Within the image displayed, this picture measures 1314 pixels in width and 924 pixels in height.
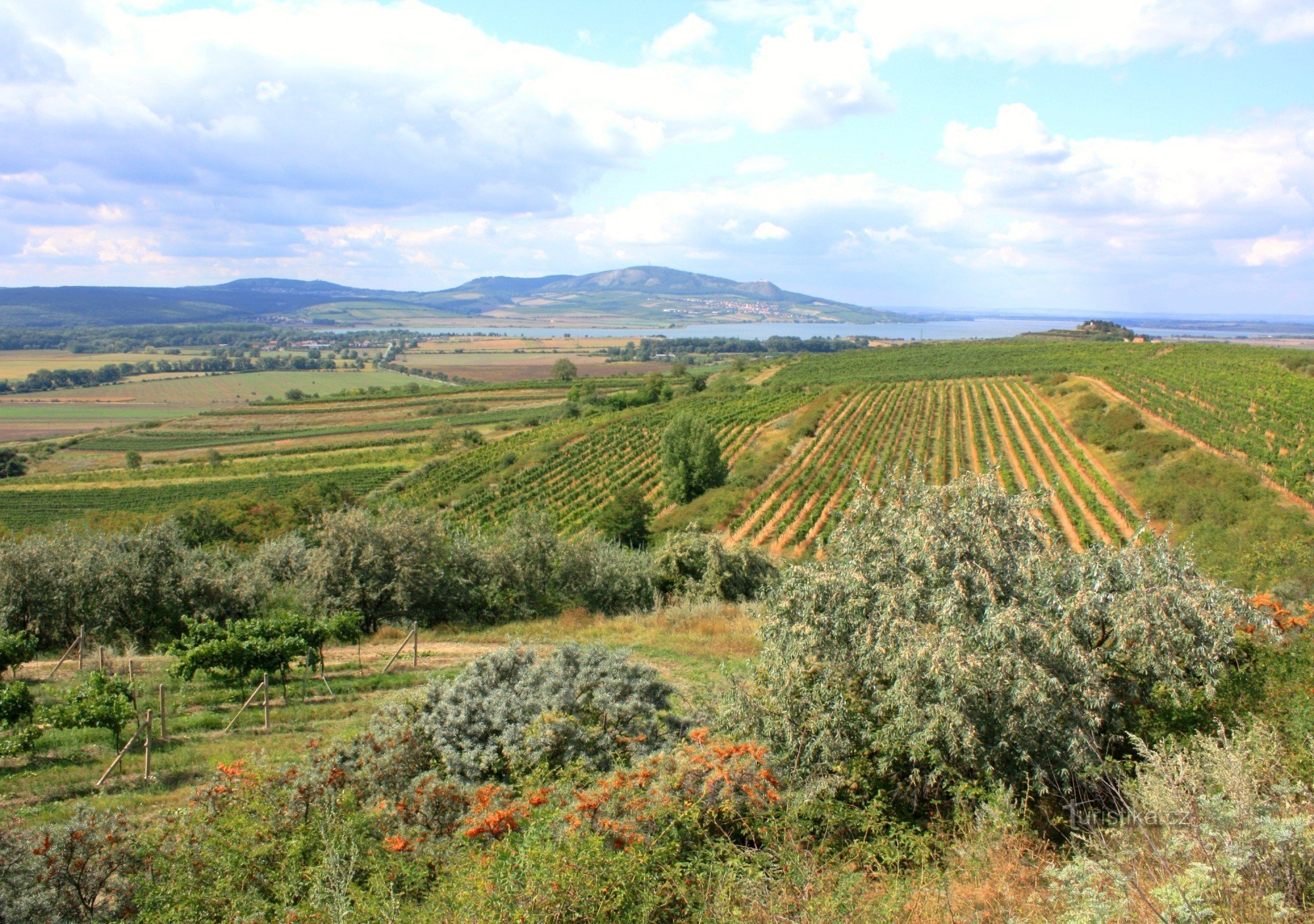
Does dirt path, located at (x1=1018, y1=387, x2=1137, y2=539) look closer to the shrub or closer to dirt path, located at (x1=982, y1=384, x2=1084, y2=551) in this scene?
dirt path, located at (x1=982, y1=384, x2=1084, y2=551)

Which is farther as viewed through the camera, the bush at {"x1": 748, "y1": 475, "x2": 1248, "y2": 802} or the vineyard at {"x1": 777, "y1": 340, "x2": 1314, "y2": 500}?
the vineyard at {"x1": 777, "y1": 340, "x2": 1314, "y2": 500}

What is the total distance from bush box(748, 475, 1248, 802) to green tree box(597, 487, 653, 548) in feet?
82.4

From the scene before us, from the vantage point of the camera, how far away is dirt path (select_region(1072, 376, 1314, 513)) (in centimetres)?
2842

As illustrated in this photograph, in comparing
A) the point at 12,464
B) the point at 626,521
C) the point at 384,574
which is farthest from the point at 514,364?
the point at 384,574

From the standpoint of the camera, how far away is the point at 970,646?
23.2 feet

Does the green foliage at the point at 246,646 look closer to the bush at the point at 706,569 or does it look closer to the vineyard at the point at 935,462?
the bush at the point at 706,569

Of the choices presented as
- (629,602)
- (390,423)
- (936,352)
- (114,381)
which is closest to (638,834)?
(629,602)

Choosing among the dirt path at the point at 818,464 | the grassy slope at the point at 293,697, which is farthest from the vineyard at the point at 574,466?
the grassy slope at the point at 293,697

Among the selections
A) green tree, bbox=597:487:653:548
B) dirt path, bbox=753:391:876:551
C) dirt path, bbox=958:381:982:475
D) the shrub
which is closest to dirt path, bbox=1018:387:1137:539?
dirt path, bbox=958:381:982:475

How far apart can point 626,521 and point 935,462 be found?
19487mm

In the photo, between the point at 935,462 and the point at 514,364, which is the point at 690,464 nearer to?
the point at 935,462

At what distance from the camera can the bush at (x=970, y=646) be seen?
270 inches

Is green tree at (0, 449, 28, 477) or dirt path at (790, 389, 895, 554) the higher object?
dirt path at (790, 389, 895, 554)

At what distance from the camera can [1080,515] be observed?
104 feet
